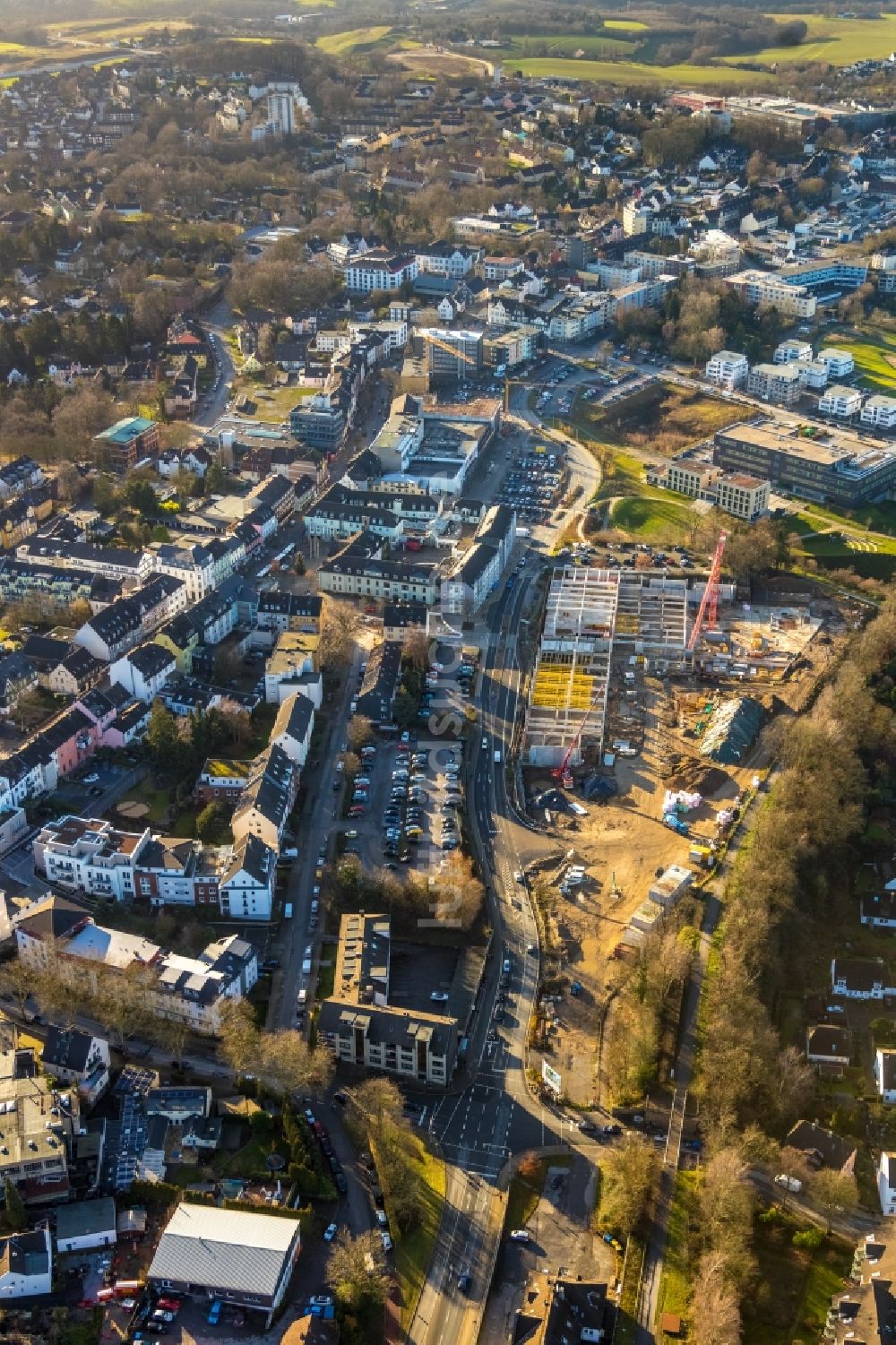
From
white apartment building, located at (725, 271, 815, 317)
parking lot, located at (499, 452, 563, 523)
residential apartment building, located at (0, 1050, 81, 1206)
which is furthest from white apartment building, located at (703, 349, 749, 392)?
residential apartment building, located at (0, 1050, 81, 1206)

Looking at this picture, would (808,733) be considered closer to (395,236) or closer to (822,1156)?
(822,1156)

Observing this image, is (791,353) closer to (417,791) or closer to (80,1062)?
(417,791)

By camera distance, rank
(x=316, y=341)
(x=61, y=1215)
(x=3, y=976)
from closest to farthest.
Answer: (x=61, y=1215)
(x=3, y=976)
(x=316, y=341)

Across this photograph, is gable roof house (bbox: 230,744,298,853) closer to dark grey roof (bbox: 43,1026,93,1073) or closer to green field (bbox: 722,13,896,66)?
dark grey roof (bbox: 43,1026,93,1073)

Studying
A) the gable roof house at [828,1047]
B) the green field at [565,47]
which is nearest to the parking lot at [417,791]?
the gable roof house at [828,1047]

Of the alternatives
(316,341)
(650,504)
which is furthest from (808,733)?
(316,341)

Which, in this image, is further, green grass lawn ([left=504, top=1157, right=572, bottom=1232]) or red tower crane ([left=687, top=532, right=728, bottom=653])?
A: red tower crane ([left=687, top=532, right=728, bottom=653])

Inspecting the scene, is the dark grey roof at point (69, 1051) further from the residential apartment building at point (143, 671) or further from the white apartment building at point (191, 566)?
the white apartment building at point (191, 566)
